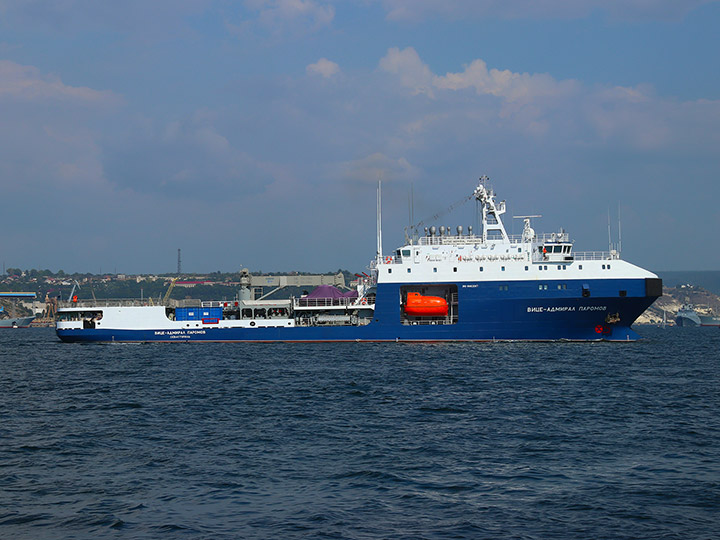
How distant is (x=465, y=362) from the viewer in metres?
38.9

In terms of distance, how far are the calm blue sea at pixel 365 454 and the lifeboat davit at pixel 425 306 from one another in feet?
44.6

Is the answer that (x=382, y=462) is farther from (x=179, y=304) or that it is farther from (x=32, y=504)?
(x=179, y=304)

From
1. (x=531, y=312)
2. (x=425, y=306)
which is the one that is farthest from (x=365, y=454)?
(x=531, y=312)

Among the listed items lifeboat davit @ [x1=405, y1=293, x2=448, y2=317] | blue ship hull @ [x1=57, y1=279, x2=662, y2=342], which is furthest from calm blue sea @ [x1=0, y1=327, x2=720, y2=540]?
lifeboat davit @ [x1=405, y1=293, x2=448, y2=317]

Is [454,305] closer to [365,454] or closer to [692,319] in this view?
[365,454]

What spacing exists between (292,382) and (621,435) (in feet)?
51.6

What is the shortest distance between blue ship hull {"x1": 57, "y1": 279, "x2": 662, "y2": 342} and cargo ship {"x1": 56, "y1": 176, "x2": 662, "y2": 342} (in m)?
0.07

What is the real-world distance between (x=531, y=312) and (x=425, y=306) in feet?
23.0

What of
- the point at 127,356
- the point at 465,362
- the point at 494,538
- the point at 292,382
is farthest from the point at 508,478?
the point at 127,356

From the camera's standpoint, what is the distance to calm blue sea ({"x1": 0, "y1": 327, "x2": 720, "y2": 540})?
1320 cm

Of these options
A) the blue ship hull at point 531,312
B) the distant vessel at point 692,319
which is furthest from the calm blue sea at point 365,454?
the distant vessel at point 692,319

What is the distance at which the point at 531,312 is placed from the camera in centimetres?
4844

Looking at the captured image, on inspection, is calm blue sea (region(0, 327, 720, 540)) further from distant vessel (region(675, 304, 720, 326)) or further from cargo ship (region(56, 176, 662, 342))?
distant vessel (region(675, 304, 720, 326))

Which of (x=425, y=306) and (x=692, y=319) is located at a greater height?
(x=425, y=306)
